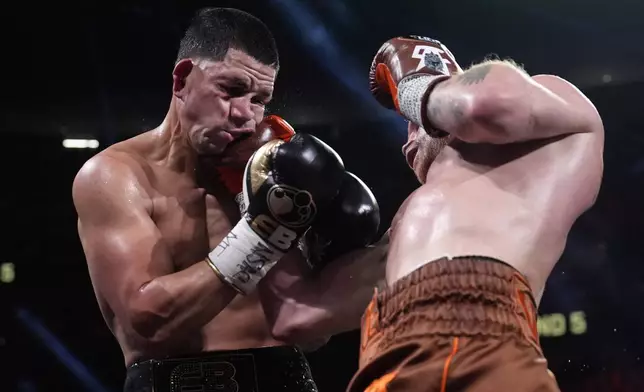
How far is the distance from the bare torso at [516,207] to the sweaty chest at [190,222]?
2.30ft

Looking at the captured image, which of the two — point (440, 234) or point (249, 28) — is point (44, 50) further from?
point (440, 234)

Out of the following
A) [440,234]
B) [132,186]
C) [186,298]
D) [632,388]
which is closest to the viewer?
[440,234]

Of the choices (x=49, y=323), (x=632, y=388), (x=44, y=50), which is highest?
(x=44, y=50)

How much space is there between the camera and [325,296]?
1881 millimetres

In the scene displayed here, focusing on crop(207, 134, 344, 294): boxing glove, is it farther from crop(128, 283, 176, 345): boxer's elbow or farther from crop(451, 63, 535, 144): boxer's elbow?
crop(451, 63, 535, 144): boxer's elbow

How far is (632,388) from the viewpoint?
542 cm

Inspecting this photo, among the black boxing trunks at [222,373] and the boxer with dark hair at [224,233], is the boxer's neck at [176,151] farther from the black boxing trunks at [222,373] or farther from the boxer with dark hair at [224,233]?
the black boxing trunks at [222,373]

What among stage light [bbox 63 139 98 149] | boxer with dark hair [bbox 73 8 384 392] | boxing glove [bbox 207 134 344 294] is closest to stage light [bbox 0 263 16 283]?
stage light [bbox 63 139 98 149]

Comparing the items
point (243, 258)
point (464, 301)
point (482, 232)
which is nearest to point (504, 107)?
point (482, 232)

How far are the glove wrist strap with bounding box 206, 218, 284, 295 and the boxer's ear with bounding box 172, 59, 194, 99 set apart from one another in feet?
1.89

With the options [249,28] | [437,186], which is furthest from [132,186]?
[437,186]

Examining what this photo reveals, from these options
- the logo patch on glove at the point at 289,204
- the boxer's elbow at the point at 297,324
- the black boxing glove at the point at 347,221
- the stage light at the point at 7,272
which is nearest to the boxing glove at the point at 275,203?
the logo patch on glove at the point at 289,204

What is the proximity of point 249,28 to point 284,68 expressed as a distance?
3.70 meters

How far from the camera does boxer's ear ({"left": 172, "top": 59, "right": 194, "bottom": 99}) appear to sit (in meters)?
2.07
